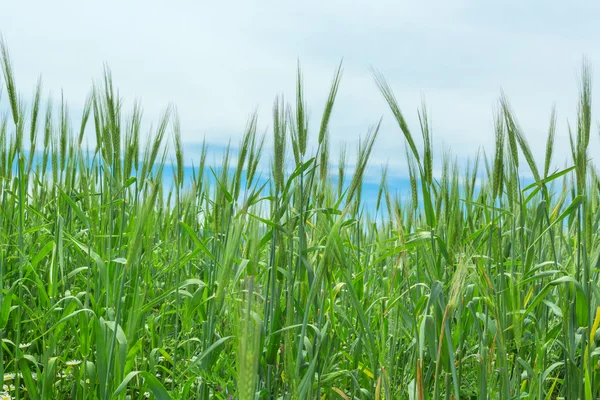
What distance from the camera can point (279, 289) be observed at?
149 centimetres

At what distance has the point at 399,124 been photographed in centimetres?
134

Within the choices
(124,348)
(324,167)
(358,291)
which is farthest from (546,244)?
(124,348)

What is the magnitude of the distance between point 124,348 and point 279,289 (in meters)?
0.40

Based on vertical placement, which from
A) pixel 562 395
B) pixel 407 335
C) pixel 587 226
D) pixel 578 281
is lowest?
pixel 562 395

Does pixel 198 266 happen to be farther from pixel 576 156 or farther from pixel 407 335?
pixel 576 156

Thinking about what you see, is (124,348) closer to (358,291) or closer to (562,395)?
(358,291)

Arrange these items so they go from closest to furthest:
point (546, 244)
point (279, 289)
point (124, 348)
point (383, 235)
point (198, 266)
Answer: point (124, 348) < point (279, 289) < point (546, 244) < point (198, 266) < point (383, 235)

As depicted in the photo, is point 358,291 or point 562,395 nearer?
point 562,395

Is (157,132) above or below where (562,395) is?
above

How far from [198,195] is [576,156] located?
1.46 meters

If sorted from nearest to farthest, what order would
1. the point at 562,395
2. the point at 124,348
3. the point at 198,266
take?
the point at 124,348 → the point at 562,395 → the point at 198,266

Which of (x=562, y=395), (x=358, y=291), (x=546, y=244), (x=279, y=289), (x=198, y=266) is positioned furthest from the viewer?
(x=198, y=266)

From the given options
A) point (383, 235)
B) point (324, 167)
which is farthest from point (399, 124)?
point (383, 235)

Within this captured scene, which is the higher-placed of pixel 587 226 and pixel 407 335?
pixel 587 226
